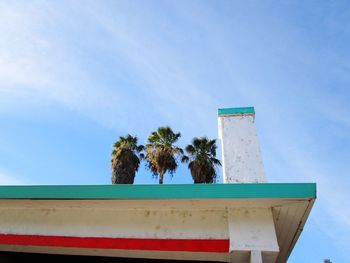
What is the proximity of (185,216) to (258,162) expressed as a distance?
44.5 inches

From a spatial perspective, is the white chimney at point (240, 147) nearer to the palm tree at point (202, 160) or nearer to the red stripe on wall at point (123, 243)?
the red stripe on wall at point (123, 243)

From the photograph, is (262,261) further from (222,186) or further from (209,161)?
(209,161)

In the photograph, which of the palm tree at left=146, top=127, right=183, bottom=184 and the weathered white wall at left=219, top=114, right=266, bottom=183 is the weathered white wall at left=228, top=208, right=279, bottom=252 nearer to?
the weathered white wall at left=219, top=114, right=266, bottom=183

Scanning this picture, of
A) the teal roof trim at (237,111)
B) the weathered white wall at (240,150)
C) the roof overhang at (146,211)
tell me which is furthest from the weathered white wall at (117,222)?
the teal roof trim at (237,111)

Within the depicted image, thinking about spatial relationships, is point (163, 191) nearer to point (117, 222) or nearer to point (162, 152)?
point (117, 222)

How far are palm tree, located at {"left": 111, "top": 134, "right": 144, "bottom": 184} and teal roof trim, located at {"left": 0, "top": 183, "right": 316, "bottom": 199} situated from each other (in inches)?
628

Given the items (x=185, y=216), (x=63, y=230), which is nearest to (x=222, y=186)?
(x=185, y=216)

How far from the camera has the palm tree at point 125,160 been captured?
19.4 m

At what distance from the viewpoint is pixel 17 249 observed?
3551 millimetres

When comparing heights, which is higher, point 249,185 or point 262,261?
point 249,185

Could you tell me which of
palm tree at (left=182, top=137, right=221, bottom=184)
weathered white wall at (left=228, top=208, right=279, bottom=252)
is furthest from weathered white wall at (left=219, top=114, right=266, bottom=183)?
palm tree at (left=182, top=137, right=221, bottom=184)

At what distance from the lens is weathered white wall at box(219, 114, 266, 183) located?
12.3ft

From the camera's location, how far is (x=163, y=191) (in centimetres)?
313

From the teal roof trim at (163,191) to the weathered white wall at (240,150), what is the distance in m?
0.69
